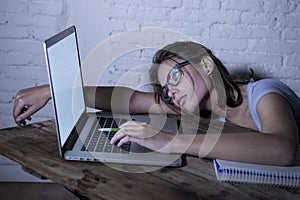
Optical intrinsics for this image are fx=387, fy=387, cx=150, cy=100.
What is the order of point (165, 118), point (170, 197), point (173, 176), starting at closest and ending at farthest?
point (170, 197) → point (173, 176) → point (165, 118)

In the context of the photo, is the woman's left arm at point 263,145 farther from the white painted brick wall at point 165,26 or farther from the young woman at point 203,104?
the white painted brick wall at point 165,26

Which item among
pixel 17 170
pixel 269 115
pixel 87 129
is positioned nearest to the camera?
pixel 269 115

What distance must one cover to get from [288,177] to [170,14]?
1.05 meters

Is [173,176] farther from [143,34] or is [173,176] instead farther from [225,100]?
[143,34]

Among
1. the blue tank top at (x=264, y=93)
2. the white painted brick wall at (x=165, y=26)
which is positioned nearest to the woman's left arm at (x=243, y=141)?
the blue tank top at (x=264, y=93)

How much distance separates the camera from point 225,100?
1.46m

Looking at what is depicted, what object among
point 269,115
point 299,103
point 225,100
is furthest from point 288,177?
point 225,100

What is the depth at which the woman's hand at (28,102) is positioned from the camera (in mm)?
1238

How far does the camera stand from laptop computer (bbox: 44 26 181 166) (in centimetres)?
99

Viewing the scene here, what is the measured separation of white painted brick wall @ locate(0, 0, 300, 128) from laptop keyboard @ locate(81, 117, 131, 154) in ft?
1.96

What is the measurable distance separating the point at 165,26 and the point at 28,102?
2.57 ft

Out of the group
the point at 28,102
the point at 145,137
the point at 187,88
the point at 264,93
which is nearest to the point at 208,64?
the point at 187,88

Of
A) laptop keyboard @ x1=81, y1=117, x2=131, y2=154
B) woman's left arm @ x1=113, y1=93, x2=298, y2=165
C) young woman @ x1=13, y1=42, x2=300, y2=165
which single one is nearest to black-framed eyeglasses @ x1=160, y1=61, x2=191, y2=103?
young woman @ x1=13, y1=42, x2=300, y2=165

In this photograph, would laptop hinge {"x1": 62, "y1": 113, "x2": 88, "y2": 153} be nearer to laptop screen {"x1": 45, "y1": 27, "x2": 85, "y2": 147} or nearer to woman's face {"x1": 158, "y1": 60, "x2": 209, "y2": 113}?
laptop screen {"x1": 45, "y1": 27, "x2": 85, "y2": 147}
